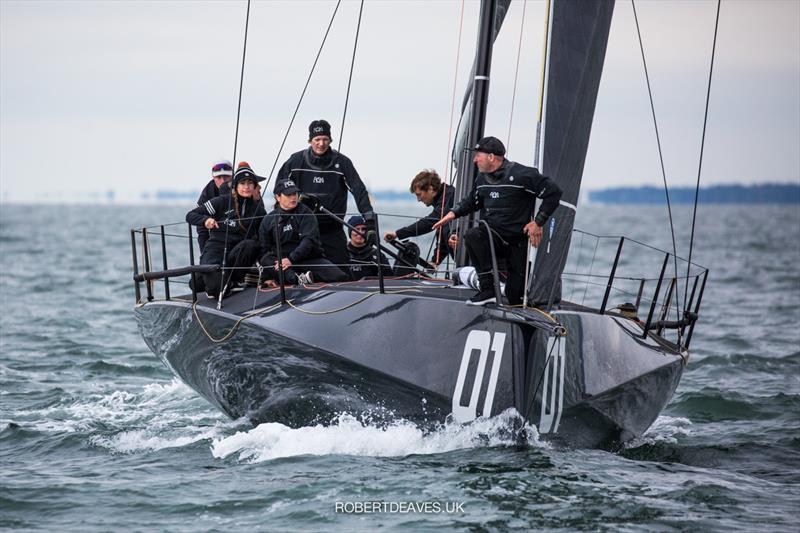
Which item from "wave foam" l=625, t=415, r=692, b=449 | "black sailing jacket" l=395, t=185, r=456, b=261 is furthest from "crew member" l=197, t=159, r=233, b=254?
"wave foam" l=625, t=415, r=692, b=449

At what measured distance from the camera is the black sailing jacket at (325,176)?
9.16m

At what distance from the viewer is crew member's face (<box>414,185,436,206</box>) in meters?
9.38

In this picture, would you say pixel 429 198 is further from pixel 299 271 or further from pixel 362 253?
pixel 299 271

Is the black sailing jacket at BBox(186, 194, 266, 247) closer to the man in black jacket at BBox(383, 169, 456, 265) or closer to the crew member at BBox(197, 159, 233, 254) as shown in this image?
the crew member at BBox(197, 159, 233, 254)

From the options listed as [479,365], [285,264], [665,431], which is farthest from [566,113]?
[665,431]

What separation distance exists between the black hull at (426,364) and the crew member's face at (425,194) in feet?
5.97

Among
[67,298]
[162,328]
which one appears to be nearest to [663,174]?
[162,328]

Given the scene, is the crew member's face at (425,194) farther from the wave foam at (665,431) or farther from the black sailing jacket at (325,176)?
the wave foam at (665,431)

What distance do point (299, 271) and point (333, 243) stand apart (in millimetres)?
730

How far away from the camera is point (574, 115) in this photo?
7371mm

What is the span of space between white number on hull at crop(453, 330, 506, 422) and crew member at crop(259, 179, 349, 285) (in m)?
1.78

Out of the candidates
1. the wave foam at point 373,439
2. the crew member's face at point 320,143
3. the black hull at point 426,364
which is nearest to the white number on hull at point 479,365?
the black hull at point 426,364

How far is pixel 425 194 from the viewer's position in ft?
30.8

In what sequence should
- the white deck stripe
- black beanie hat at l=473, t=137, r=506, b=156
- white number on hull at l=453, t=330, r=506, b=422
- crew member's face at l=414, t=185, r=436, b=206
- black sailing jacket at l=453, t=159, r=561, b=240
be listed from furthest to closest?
crew member's face at l=414, t=185, r=436, b=206 → the white deck stripe → black beanie hat at l=473, t=137, r=506, b=156 → black sailing jacket at l=453, t=159, r=561, b=240 → white number on hull at l=453, t=330, r=506, b=422
